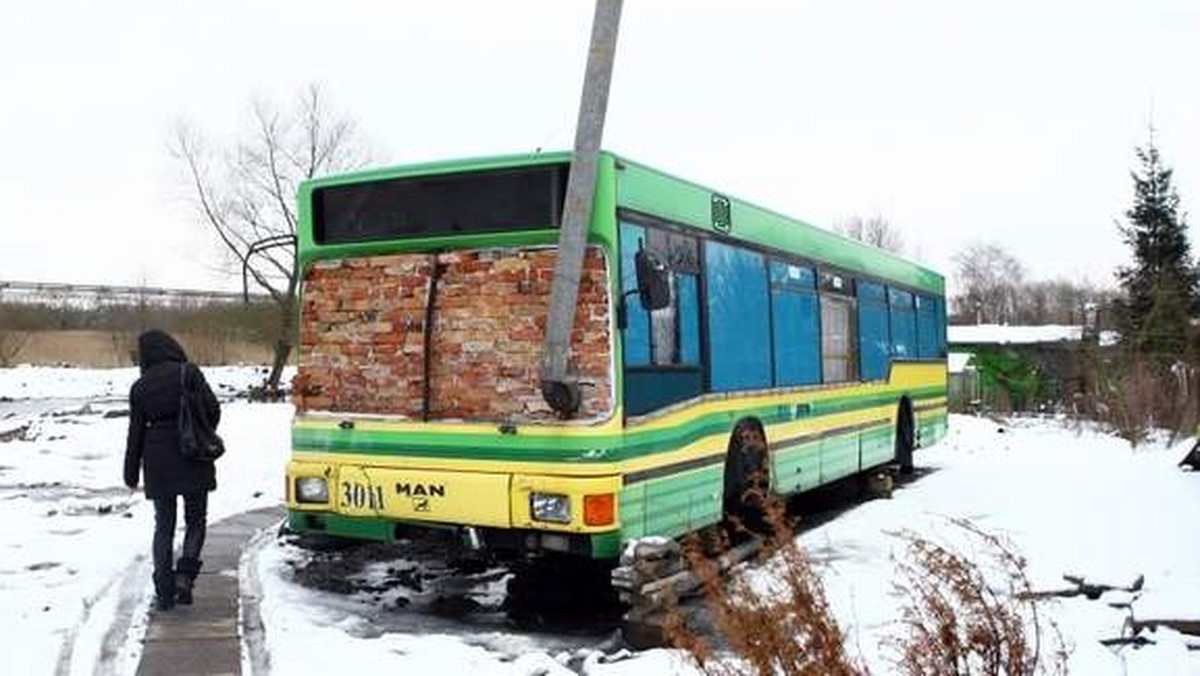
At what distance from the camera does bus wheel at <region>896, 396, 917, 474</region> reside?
15.5 m

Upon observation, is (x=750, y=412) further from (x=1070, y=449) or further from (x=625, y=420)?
(x=1070, y=449)

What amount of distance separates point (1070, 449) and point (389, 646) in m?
15.5

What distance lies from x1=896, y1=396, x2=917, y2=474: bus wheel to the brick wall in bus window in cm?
881

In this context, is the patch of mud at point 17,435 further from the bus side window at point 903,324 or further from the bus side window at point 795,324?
the bus side window at point 795,324

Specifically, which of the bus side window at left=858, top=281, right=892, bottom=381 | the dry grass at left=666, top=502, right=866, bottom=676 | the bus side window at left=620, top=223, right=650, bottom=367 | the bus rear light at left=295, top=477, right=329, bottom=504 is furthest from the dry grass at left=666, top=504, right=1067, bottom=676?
the bus side window at left=858, top=281, right=892, bottom=381

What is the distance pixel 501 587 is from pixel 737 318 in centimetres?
279

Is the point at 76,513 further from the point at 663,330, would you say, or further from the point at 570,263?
the point at 570,263

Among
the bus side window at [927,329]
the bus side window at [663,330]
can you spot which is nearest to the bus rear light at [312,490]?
the bus side window at [663,330]

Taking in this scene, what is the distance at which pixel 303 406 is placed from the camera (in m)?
8.35

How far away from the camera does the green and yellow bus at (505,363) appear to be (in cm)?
748

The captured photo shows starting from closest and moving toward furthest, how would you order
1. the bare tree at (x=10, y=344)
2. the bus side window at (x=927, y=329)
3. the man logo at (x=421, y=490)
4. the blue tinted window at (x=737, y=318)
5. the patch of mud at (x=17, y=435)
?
the man logo at (x=421, y=490) < the blue tinted window at (x=737, y=318) < the bus side window at (x=927, y=329) < the patch of mud at (x=17, y=435) < the bare tree at (x=10, y=344)

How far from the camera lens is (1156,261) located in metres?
40.7

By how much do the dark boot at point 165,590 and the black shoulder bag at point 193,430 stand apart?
0.78 m

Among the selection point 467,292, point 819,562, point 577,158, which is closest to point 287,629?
point 467,292
